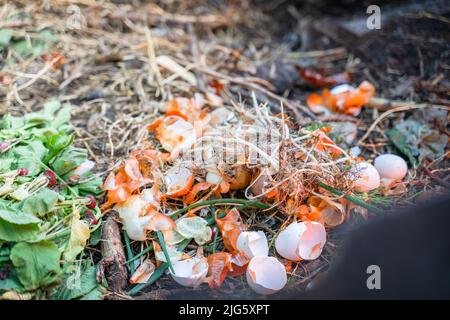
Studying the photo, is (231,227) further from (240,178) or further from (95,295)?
(95,295)

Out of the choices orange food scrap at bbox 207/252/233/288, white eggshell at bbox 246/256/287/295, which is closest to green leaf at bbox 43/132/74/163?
orange food scrap at bbox 207/252/233/288

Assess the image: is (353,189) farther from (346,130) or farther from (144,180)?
(144,180)

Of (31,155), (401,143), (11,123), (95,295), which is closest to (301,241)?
(95,295)

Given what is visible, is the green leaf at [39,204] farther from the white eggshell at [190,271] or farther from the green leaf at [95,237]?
the white eggshell at [190,271]

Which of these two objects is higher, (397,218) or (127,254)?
(397,218)

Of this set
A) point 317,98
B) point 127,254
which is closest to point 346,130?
point 317,98

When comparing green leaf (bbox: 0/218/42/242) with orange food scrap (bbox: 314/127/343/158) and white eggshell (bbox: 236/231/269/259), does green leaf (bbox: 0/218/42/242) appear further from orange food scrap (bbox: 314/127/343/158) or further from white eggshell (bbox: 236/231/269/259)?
orange food scrap (bbox: 314/127/343/158)
